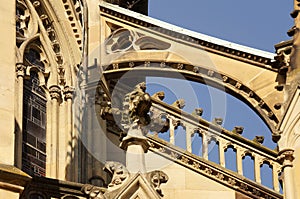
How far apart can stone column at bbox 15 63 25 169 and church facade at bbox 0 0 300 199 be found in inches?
0.7

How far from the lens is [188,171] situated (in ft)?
59.7

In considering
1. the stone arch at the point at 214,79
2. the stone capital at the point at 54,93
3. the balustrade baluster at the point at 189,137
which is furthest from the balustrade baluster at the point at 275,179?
the stone capital at the point at 54,93

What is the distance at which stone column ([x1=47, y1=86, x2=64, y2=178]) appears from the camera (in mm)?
18297

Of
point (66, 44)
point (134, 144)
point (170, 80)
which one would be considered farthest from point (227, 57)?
point (134, 144)

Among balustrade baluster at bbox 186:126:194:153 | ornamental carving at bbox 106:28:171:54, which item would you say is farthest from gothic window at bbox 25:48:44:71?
balustrade baluster at bbox 186:126:194:153

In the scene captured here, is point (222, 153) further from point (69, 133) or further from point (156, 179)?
point (156, 179)

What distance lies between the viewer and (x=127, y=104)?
16375 millimetres

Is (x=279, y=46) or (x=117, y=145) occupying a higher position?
(x=279, y=46)

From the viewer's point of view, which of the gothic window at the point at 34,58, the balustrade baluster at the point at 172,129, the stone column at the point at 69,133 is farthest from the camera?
the gothic window at the point at 34,58

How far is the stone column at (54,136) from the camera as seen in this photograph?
18297 millimetres

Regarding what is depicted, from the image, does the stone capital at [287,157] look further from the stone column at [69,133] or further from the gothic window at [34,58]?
the gothic window at [34,58]

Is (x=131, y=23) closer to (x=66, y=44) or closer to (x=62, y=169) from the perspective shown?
(x=66, y=44)

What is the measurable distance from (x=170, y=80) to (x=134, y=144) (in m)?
4.36

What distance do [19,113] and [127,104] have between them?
1893 mm
